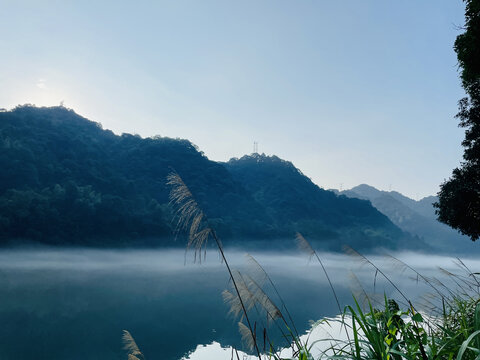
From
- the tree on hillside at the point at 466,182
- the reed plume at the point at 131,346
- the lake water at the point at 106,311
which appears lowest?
the lake water at the point at 106,311

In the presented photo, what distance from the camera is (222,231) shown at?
60312 mm

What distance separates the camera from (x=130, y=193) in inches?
2205

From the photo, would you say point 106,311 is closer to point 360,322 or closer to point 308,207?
point 360,322

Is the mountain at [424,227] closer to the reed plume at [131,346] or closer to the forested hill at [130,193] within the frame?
the forested hill at [130,193]

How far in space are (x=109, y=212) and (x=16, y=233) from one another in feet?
37.2

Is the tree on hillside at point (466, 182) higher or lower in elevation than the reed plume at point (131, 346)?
higher

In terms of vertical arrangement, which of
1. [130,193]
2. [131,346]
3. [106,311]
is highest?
[130,193]

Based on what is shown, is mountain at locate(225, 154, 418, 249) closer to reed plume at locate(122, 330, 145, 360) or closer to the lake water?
the lake water

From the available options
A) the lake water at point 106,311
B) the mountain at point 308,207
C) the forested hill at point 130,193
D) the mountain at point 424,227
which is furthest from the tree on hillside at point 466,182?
the mountain at point 424,227

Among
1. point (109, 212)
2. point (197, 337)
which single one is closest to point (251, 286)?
point (197, 337)

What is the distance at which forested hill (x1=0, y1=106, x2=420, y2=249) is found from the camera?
1672 inches

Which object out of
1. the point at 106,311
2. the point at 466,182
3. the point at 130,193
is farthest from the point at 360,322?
the point at 130,193

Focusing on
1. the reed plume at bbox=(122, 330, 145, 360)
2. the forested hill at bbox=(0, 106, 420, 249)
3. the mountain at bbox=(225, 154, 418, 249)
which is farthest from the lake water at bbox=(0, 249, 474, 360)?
the mountain at bbox=(225, 154, 418, 249)

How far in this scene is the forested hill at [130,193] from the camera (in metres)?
42.5
